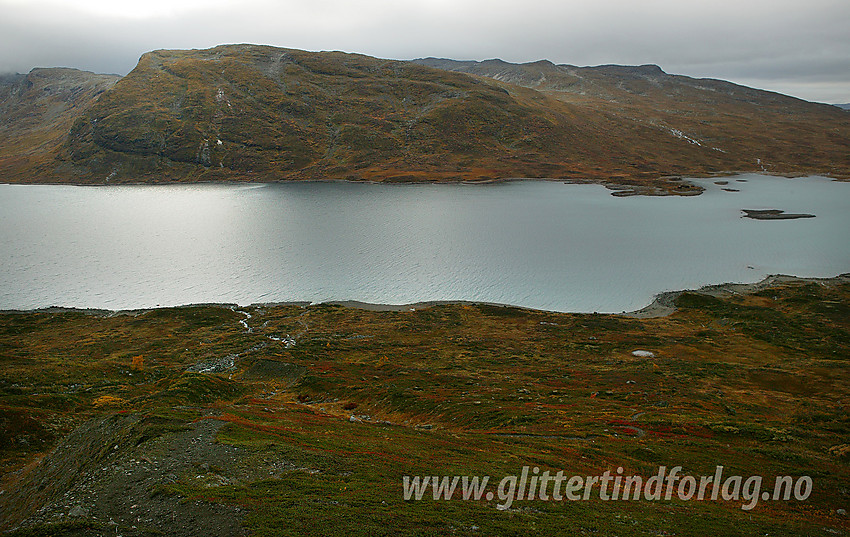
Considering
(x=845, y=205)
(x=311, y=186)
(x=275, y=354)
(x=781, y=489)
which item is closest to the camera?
(x=781, y=489)

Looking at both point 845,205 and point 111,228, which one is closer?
point 111,228

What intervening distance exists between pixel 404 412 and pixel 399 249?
61.2m

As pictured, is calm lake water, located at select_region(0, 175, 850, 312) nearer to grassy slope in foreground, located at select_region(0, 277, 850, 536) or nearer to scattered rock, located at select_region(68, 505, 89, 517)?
grassy slope in foreground, located at select_region(0, 277, 850, 536)

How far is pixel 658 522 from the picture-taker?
1878cm

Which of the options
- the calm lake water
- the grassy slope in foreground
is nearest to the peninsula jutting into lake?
the grassy slope in foreground

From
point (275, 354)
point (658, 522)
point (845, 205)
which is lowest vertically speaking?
point (275, 354)

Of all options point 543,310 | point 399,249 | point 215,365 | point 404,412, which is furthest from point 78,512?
point 399,249

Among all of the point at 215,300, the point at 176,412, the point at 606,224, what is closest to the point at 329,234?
the point at 215,300

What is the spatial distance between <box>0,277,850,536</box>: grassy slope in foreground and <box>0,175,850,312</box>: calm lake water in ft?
29.2

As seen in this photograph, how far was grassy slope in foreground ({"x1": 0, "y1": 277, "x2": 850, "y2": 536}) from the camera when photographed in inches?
701

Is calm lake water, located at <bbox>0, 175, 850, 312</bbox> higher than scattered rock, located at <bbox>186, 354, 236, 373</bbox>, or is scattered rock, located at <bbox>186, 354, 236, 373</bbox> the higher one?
Answer: calm lake water, located at <bbox>0, 175, 850, 312</bbox>

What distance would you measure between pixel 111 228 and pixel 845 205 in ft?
669

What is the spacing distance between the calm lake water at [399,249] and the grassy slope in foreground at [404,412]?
8.91 metres

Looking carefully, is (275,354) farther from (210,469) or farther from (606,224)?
(606,224)
